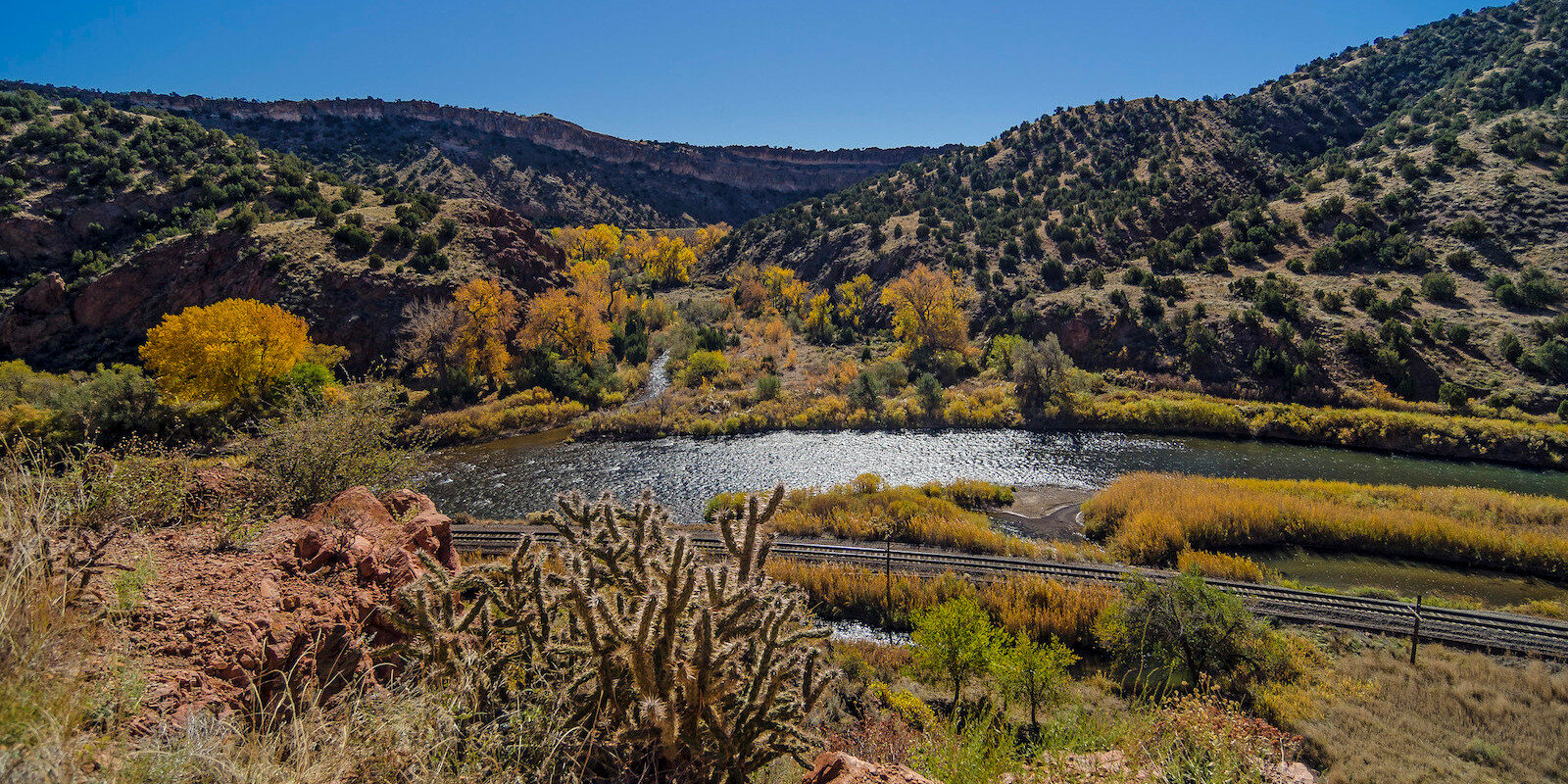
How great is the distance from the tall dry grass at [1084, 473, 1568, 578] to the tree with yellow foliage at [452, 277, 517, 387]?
32238mm

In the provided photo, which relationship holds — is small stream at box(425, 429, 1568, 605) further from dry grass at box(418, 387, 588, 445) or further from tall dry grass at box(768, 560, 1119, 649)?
tall dry grass at box(768, 560, 1119, 649)

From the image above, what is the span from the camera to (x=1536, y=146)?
41125 mm

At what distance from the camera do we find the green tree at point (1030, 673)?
9.09m

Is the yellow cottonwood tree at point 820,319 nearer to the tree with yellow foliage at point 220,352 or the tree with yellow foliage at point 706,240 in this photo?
the tree with yellow foliage at point 706,240

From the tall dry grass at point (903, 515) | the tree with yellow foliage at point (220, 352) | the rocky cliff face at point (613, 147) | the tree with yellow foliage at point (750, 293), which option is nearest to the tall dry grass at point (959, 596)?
the tall dry grass at point (903, 515)

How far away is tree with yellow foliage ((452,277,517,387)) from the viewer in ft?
108

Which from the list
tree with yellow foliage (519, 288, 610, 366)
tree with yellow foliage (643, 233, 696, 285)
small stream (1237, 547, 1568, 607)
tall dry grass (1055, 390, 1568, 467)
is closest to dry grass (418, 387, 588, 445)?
tree with yellow foliage (519, 288, 610, 366)

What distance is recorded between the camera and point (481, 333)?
33.6 metres

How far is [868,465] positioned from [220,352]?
93.9 feet

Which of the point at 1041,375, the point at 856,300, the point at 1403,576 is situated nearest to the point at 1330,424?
the point at 1041,375

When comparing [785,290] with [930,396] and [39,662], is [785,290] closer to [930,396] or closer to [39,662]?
[930,396]

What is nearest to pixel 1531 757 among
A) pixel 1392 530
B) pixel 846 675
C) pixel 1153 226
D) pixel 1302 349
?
pixel 846 675

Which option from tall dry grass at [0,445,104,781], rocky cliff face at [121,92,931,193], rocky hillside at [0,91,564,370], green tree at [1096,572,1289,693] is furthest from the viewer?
rocky cliff face at [121,92,931,193]

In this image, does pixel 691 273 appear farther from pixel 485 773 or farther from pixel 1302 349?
pixel 485 773
